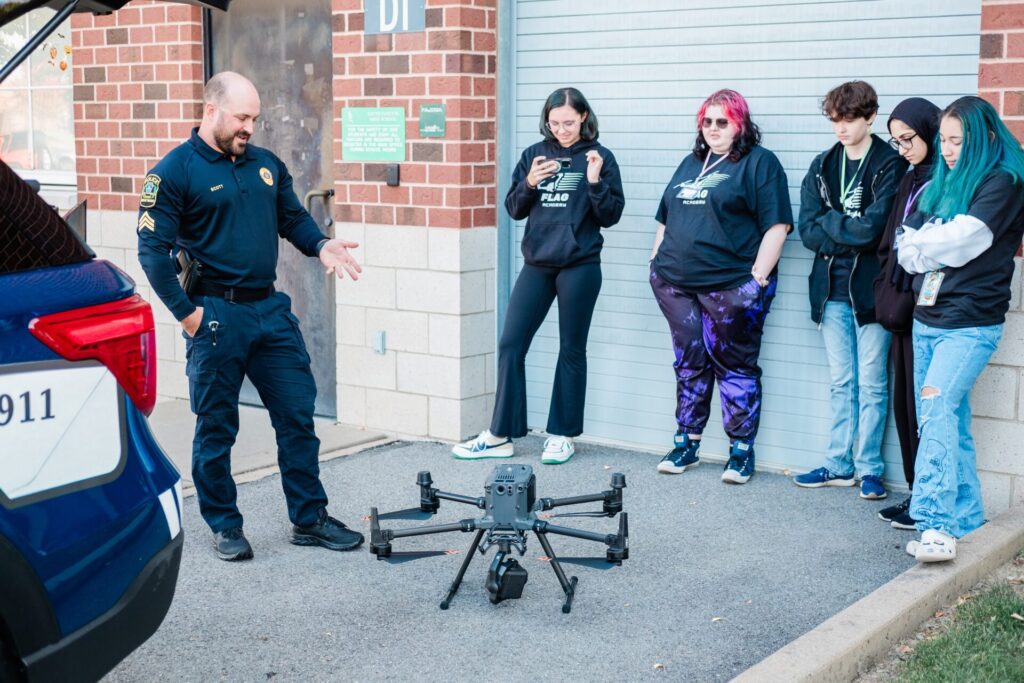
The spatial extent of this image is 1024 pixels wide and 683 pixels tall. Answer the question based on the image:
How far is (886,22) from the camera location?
6.56 metres

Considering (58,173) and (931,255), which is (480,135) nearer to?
(931,255)

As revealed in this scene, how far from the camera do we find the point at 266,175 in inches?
222

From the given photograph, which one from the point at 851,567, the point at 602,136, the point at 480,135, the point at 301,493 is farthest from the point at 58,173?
the point at 851,567

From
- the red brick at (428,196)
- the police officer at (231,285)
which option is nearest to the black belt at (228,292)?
the police officer at (231,285)

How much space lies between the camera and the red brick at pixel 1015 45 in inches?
229

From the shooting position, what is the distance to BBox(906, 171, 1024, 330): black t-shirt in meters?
5.27

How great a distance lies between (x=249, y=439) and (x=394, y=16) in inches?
104

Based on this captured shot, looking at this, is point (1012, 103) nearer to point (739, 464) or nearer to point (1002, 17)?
point (1002, 17)

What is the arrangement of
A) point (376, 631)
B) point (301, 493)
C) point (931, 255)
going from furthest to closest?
1. point (301, 493)
2. point (931, 255)
3. point (376, 631)

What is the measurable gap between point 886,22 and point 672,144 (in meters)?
1.34

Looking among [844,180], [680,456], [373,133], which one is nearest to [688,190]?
[844,180]

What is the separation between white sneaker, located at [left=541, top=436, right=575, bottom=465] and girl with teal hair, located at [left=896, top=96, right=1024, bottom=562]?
7.56 ft

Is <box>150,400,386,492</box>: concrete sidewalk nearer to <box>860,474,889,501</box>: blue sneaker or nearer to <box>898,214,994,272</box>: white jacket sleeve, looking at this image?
<box>860,474,889,501</box>: blue sneaker

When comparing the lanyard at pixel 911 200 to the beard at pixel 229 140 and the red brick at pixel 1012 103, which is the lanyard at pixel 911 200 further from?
the beard at pixel 229 140
